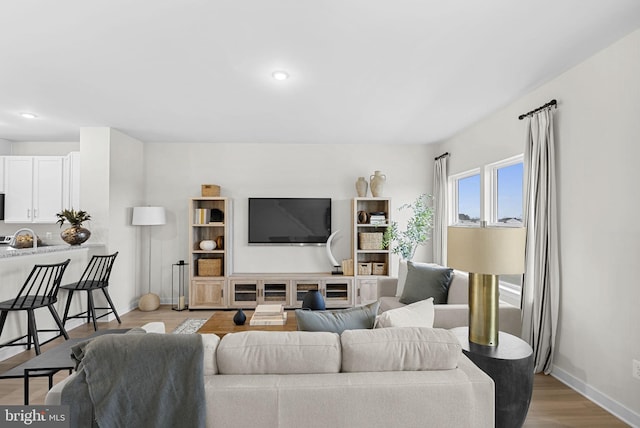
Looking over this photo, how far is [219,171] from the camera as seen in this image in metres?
5.55

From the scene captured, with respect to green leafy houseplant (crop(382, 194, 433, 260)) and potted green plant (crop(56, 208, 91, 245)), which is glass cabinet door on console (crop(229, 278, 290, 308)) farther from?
potted green plant (crop(56, 208, 91, 245))

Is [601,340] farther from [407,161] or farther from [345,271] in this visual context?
[407,161]

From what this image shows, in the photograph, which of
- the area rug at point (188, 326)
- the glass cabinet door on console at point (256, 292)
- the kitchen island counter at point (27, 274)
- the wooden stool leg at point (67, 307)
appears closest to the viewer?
the kitchen island counter at point (27, 274)

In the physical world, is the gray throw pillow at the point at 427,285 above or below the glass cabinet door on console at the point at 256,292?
above

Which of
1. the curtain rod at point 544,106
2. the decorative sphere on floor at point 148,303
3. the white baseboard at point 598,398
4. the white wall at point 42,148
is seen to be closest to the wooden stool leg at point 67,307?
the decorative sphere on floor at point 148,303

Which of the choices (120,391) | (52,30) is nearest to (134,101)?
(52,30)

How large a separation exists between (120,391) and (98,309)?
3762 millimetres

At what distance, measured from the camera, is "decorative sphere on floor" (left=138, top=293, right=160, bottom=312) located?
5.14 meters

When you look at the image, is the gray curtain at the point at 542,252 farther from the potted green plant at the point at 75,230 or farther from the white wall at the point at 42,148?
the white wall at the point at 42,148

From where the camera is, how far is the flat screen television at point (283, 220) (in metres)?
5.49

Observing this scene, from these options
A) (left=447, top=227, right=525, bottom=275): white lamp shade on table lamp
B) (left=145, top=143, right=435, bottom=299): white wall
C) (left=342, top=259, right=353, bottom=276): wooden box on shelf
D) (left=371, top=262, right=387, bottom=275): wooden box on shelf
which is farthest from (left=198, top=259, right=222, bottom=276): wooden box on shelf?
(left=447, top=227, right=525, bottom=275): white lamp shade on table lamp

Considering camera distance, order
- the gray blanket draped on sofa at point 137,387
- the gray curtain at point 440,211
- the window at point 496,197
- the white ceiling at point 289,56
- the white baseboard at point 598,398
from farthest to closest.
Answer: the gray curtain at point 440,211, the window at point 496,197, the white baseboard at point 598,398, the white ceiling at point 289,56, the gray blanket draped on sofa at point 137,387

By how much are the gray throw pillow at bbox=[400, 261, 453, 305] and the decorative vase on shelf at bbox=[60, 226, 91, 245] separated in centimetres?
390

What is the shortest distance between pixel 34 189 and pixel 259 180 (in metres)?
3.17
